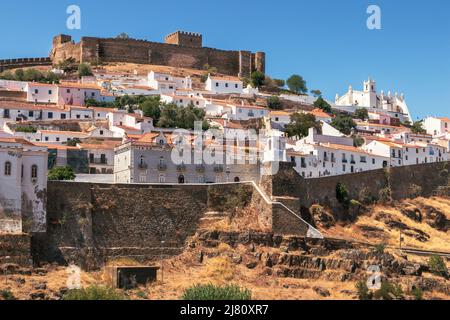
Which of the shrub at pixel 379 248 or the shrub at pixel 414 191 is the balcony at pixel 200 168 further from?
the shrub at pixel 414 191

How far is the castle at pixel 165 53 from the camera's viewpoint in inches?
4599

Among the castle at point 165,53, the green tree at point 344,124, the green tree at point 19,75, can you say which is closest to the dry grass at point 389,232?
the green tree at point 344,124

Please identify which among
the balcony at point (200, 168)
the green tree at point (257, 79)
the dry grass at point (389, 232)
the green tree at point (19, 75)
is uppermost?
the green tree at point (257, 79)

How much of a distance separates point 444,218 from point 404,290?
17.2 m

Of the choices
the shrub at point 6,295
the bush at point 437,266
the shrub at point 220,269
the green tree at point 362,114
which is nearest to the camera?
the shrub at point 6,295

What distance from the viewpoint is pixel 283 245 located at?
5459 centimetres

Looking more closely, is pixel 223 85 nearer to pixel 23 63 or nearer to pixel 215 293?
pixel 23 63

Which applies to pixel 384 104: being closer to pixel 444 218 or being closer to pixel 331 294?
pixel 444 218

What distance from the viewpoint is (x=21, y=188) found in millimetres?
50625

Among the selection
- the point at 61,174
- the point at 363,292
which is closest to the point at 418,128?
the point at 61,174

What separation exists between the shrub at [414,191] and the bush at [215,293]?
982 inches

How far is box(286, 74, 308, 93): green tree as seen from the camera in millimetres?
121000
